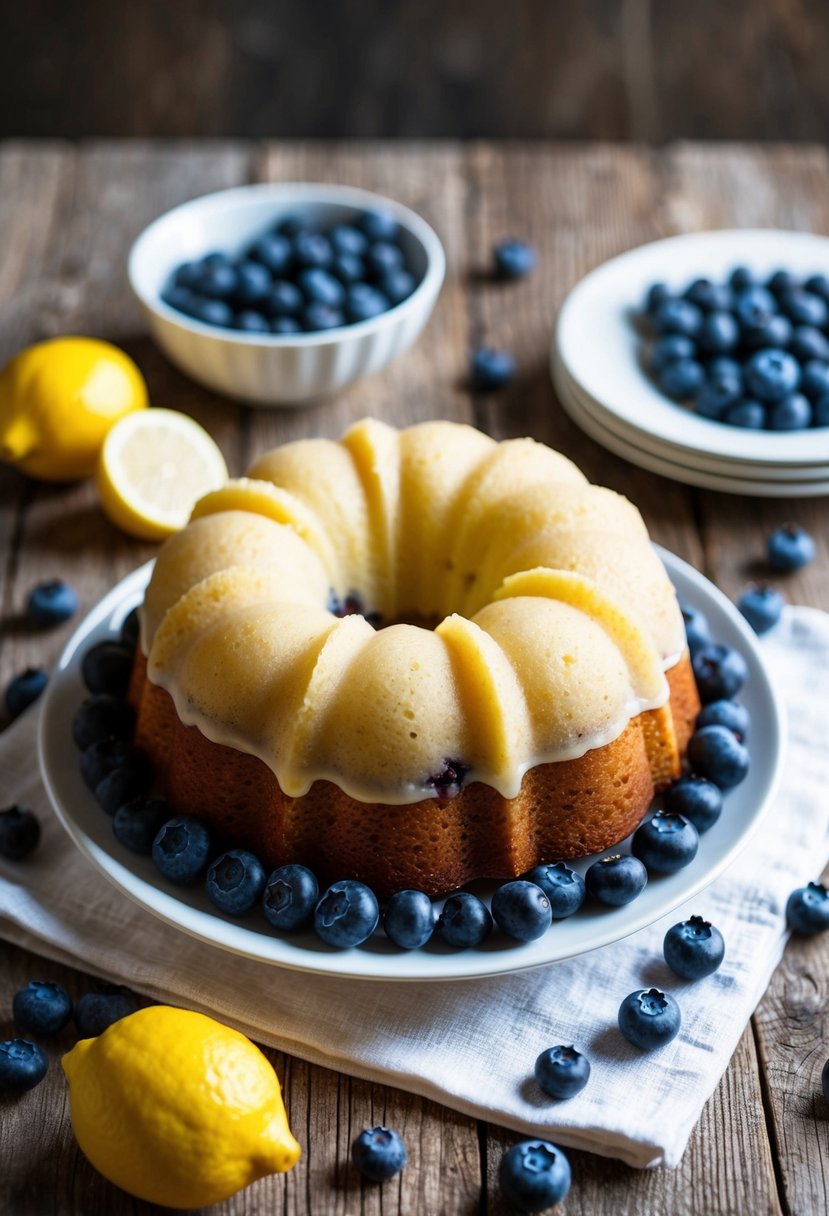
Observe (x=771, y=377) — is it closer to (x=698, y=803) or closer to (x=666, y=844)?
(x=698, y=803)

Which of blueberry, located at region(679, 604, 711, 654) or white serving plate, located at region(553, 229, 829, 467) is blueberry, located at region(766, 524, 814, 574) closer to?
white serving plate, located at region(553, 229, 829, 467)

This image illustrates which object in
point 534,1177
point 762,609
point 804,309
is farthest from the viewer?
point 804,309

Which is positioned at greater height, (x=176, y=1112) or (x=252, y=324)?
(x=176, y=1112)

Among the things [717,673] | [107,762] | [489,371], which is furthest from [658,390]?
[107,762]

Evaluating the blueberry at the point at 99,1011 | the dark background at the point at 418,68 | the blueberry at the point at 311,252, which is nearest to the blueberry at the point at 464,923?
the blueberry at the point at 99,1011

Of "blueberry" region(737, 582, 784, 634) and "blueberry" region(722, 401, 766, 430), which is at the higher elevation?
"blueberry" region(722, 401, 766, 430)

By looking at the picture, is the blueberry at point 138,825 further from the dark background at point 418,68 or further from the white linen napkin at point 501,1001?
the dark background at point 418,68

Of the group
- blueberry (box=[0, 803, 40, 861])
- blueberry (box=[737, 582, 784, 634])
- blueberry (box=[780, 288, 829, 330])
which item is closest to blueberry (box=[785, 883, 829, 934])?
blueberry (box=[737, 582, 784, 634])
